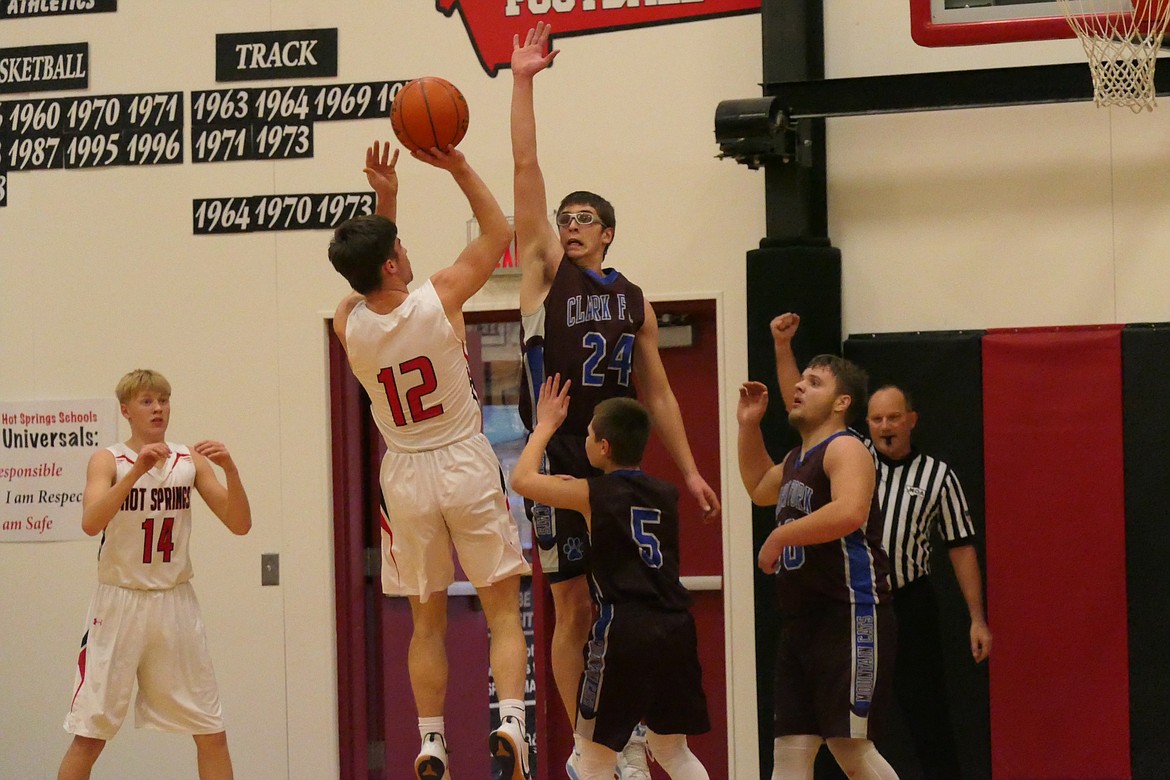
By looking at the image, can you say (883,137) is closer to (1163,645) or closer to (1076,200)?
(1076,200)

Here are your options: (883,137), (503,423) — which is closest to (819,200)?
(883,137)

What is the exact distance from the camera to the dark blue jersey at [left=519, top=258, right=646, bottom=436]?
564 cm

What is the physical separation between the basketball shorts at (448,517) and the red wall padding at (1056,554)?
302 cm

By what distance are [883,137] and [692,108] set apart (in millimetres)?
1015

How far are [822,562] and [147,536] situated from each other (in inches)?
112

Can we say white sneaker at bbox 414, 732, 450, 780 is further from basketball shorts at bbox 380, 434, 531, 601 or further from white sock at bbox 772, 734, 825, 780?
white sock at bbox 772, 734, 825, 780

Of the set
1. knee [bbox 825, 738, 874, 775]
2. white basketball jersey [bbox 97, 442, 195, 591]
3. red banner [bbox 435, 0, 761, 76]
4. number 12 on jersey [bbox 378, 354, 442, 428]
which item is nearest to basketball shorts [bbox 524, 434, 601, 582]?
number 12 on jersey [bbox 378, 354, 442, 428]

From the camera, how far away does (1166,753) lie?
22.9 ft

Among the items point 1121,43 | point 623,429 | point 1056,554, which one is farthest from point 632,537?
point 1121,43

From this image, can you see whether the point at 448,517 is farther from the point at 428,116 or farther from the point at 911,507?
the point at 911,507

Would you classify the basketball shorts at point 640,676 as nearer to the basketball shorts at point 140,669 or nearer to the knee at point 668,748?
the knee at point 668,748

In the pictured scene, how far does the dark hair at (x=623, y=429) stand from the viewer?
16.9ft

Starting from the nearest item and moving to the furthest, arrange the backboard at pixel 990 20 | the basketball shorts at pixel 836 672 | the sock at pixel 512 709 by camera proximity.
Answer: the sock at pixel 512 709 < the basketball shorts at pixel 836 672 < the backboard at pixel 990 20

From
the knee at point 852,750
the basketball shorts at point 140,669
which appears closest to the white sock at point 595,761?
the knee at point 852,750
